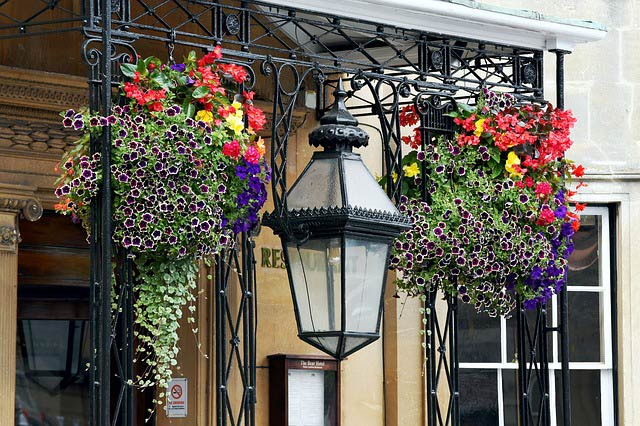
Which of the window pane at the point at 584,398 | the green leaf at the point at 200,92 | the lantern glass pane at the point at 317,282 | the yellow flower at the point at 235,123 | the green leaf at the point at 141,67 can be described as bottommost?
the window pane at the point at 584,398

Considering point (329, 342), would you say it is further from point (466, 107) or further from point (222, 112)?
point (466, 107)

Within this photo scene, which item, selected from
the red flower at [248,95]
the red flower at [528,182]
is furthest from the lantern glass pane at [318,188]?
the red flower at [528,182]

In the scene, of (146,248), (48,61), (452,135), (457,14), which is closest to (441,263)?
(452,135)

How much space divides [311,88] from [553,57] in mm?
1852

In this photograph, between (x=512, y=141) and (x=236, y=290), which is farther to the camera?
(x=236, y=290)

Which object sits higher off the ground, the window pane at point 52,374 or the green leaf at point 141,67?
the green leaf at point 141,67

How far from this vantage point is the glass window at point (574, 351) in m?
10.0

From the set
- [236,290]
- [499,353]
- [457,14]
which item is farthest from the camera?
[499,353]

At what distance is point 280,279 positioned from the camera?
370 inches

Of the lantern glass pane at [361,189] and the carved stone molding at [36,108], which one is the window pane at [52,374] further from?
the lantern glass pane at [361,189]

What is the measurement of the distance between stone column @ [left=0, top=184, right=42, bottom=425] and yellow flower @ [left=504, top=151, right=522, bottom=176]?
9.14ft

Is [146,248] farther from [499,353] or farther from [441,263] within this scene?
[499,353]

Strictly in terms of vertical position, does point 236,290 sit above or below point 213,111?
below

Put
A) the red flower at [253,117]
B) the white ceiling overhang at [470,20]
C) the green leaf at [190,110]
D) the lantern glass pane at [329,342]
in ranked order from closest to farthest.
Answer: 1. the lantern glass pane at [329,342]
2. the green leaf at [190,110]
3. the red flower at [253,117]
4. the white ceiling overhang at [470,20]
